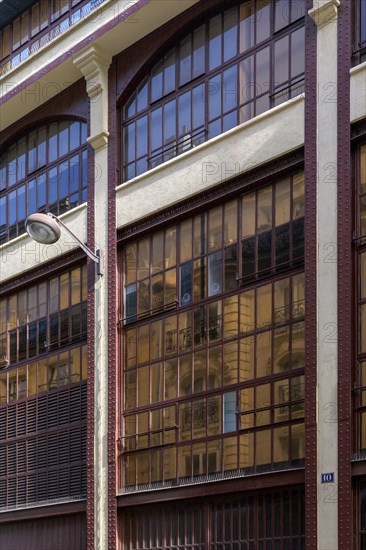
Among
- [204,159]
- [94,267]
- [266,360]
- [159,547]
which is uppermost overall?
[204,159]

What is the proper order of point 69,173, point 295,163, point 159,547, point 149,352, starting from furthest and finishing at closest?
point 69,173
point 149,352
point 159,547
point 295,163

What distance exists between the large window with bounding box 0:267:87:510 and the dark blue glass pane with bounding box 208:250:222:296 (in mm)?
4347

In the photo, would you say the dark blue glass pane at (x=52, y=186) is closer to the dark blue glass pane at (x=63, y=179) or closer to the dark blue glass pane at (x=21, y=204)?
the dark blue glass pane at (x=63, y=179)

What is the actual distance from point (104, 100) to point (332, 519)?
11599mm

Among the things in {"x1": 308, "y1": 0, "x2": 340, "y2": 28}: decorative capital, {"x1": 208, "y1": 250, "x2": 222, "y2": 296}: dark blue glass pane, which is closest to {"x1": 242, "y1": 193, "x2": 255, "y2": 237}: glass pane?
{"x1": 208, "y1": 250, "x2": 222, "y2": 296}: dark blue glass pane

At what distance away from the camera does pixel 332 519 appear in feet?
60.2

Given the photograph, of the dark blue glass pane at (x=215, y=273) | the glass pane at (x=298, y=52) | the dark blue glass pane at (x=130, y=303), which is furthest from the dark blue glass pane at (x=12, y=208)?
the glass pane at (x=298, y=52)

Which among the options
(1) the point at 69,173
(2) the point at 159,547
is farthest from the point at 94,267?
(2) the point at 159,547

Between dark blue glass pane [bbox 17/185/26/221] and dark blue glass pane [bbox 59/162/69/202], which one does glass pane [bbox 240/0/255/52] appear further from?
dark blue glass pane [bbox 17/185/26/221]

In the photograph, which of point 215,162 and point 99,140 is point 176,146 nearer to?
point 215,162

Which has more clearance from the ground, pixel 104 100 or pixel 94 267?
pixel 104 100

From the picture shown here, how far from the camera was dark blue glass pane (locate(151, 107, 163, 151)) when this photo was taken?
24.2 meters

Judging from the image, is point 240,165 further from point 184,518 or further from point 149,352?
point 184,518

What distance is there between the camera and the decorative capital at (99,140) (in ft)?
82.6
